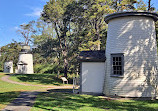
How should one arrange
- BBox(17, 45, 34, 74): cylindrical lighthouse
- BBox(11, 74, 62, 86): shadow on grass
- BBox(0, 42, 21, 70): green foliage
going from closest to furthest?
BBox(11, 74, 62, 86): shadow on grass, BBox(17, 45, 34, 74): cylindrical lighthouse, BBox(0, 42, 21, 70): green foliage

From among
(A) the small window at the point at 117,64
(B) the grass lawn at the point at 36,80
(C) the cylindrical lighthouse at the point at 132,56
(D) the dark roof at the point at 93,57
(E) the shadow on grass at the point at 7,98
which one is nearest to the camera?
(E) the shadow on grass at the point at 7,98

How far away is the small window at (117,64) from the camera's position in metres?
13.2

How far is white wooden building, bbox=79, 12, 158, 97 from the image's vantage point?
1285cm

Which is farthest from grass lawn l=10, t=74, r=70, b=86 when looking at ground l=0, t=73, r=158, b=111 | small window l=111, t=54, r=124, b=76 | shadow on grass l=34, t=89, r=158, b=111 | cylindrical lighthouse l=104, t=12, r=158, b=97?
shadow on grass l=34, t=89, r=158, b=111

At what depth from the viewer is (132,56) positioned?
512 inches

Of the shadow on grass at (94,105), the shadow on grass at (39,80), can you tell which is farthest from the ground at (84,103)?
the shadow on grass at (39,80)

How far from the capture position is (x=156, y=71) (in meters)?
13.5

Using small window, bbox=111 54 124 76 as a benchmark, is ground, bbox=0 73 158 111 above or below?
below

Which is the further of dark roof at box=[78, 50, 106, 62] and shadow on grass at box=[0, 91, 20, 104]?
dark roof at box=[78, 50, 106, 62]

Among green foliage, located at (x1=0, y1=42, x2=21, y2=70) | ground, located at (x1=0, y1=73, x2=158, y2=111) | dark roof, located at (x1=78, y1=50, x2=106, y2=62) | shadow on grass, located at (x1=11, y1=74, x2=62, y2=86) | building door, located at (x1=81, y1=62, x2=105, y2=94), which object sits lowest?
shadow on grass, located at (x1=11, y1=74, x2=62, y2=86)

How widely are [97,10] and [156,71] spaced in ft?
49.5

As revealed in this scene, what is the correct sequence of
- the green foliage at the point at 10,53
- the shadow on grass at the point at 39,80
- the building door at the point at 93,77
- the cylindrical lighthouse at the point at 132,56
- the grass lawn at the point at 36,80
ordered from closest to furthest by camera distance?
1. the cylindrical lighthouse at the point at 132,56
2. the building door at the point at 93,77
3. the grass lawn at the point at 36,80
4. the shadow on grass at the point at 39,80
5. the green foliage at the point at 10,53

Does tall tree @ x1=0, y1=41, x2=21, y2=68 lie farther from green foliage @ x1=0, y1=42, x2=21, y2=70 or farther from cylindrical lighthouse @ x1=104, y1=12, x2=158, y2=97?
cylindrical lighthouse @ x1=104, y1=12, x2=158, y2=97

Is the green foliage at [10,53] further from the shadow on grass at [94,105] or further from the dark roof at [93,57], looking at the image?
the shadow on grass at [94,105]
